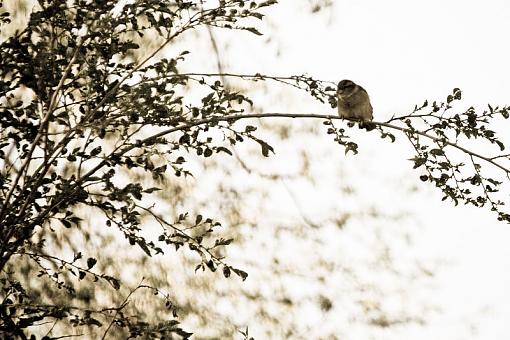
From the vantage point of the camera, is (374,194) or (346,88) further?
(374,194)

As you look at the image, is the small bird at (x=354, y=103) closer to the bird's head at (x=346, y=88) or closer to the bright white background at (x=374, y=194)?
the bird's head at (x=346, y=88)

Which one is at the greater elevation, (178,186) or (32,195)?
(178,186)

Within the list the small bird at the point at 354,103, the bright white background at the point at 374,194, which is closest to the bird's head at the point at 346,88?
the small bird at the point at 354,103

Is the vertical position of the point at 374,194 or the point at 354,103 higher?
the point at 374,194

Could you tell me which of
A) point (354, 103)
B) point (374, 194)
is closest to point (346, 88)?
point (354, 103)

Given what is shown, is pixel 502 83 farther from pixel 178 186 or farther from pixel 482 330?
pixel 178 186

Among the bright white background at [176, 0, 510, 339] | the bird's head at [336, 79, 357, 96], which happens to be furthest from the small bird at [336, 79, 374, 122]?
the bright white background at [176, 0, 510, 339]

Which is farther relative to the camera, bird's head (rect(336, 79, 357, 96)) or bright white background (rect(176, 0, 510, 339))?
bright white background (rect(176, 0, 510, 339))

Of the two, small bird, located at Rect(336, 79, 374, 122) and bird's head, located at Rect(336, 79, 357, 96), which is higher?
bird's head, located at Rect(336, 79, 357, 96)

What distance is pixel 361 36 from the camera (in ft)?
7.20

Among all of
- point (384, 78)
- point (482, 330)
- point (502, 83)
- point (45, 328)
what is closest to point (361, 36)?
point (384, 78)

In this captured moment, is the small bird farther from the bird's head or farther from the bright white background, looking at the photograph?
the bright white background

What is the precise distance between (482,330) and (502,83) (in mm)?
908

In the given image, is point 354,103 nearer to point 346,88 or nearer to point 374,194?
point 346,88
